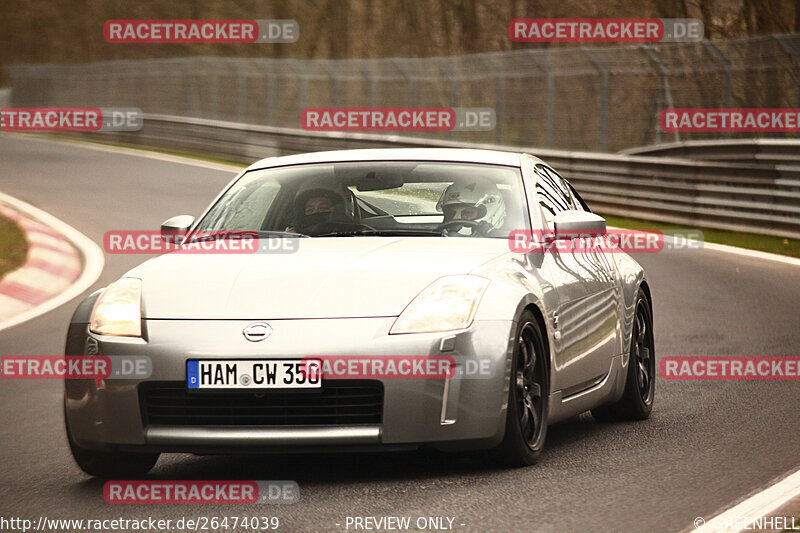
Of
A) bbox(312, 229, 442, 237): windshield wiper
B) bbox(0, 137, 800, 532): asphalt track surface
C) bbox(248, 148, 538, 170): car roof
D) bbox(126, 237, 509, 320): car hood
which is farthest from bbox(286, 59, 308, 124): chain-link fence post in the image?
bbox(126, 237, 509, 320): car hood

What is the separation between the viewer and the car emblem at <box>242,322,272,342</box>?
18.8 feet

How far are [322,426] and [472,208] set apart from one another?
69.3 inches

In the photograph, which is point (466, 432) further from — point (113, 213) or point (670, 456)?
point (113, 213)

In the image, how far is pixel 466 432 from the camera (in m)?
5.79

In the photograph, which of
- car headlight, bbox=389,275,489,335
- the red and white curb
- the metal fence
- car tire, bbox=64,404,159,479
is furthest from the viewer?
the metal fence

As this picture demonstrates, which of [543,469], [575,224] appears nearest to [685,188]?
[575,224]

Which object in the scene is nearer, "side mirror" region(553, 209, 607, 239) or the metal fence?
"side mirror" region(553, 209, 607, 239)

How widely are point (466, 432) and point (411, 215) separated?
93.0 inches

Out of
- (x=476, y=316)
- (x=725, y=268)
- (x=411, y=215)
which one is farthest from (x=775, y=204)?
(x=476, y=316)

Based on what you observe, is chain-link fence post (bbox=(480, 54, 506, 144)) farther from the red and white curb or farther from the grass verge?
the grass verge

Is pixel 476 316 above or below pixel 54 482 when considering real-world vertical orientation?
above

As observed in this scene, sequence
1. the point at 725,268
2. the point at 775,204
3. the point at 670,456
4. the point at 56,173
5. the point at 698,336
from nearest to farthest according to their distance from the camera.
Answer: the point at 670,456 → the point at 698,336 → the point at 725,268 → the point at 775,204 → the point at 56,173

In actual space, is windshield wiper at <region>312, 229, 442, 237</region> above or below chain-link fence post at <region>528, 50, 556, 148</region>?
above

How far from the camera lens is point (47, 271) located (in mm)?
14391
